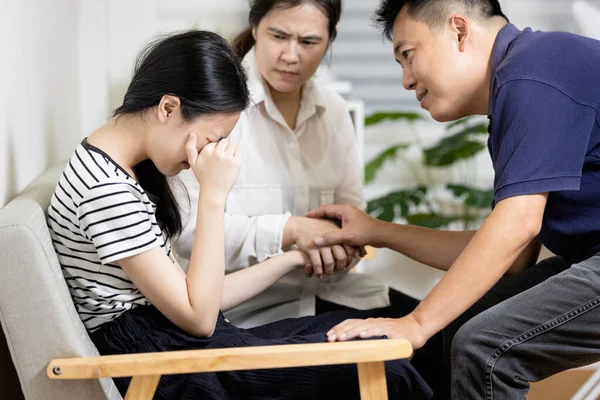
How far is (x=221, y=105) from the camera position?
1335mm

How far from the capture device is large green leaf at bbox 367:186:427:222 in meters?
3.15

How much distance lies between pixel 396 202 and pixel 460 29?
171 cm

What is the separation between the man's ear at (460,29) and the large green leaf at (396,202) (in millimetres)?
1615

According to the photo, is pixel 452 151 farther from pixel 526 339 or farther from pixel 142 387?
pixel 142 387

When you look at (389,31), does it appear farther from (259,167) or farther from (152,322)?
(152,322)

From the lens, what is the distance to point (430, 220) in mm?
3207

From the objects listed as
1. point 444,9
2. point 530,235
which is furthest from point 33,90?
point 530,235

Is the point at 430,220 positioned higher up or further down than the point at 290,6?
further down

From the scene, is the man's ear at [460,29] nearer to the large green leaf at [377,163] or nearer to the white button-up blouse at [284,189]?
the white button-up blouse at [284,189]

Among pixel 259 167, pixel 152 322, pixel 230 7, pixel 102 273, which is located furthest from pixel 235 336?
pixel 230 7

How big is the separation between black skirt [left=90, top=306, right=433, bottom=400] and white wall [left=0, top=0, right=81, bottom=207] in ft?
1.05

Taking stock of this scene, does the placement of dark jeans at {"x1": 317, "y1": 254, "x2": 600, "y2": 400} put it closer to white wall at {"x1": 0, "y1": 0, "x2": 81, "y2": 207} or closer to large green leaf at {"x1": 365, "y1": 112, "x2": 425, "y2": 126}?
white wall at {"x1": 0, "y1": 0, "x2": 81, "y2": 207}

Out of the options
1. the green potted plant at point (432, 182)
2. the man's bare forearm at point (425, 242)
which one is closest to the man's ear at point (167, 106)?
the man's bare forearm at point (425, 242)

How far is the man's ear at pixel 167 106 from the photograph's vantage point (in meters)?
1.31
